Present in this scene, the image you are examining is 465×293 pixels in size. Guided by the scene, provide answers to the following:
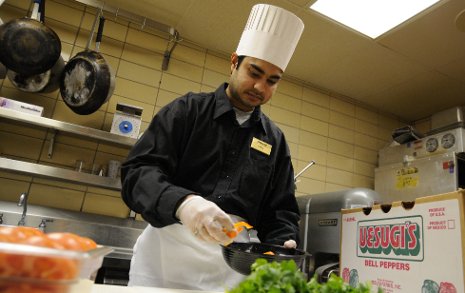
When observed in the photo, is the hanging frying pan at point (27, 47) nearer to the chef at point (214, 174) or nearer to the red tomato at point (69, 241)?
the chef at point (214, 174)

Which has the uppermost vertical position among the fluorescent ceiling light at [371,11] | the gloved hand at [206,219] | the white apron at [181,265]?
the fluorescent ceiling light at [371,11]

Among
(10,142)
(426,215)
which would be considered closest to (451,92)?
(426,215)

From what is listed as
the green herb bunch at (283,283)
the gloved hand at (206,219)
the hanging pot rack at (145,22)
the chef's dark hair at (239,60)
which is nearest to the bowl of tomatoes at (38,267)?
the green herb bunch at (283,283)

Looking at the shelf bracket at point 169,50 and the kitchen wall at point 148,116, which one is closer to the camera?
the kitchen wall at point 148,116

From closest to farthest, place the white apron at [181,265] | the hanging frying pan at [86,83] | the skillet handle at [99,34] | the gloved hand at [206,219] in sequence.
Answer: the gloved hand at [206,219]
the white apron at [181,265]
the hanging frying pan at [86,83]
the skillet handle at [99,34]

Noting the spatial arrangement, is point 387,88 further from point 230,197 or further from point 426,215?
point 230,197

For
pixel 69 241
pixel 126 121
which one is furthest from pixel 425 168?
pixel 69 241

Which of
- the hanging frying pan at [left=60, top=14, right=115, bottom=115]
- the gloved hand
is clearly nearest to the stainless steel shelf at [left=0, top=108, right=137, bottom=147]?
the hanging frying pan at [left=60, top=14, right=115, bottom=115]

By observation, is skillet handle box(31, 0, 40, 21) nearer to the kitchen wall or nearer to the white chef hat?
the kitchen wall

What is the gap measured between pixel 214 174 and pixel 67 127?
1302 mm

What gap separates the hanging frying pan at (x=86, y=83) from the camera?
7.00ft

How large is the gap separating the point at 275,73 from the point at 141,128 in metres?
1.49

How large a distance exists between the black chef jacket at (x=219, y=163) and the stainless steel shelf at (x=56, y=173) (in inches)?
43.5

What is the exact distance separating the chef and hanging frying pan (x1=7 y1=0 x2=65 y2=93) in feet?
4.46
